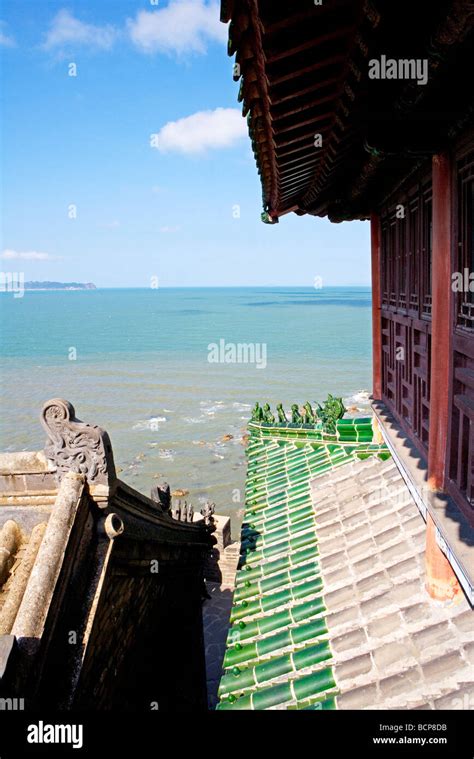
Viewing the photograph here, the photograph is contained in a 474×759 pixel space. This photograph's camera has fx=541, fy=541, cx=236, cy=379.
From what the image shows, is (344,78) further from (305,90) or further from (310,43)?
(310,43)

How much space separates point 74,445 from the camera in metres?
5.46

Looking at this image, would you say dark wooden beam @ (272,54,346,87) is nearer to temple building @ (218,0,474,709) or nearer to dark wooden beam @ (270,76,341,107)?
temple building @ (218,0,474,709)

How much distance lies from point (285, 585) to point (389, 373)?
4.19 metres

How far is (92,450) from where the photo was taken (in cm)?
542

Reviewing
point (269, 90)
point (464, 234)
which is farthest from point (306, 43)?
point (464, 234)

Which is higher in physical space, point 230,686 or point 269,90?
point 269,90

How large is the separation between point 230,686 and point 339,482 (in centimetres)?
411

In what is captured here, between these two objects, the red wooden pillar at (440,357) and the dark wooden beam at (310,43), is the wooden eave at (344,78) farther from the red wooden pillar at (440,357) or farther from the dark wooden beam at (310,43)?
Answer: the red wooden pillar at (440,357)

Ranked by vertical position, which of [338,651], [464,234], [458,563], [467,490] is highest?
[464,234]

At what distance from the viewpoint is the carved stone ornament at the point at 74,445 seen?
17.7 ft

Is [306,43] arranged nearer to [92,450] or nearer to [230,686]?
[92,450]

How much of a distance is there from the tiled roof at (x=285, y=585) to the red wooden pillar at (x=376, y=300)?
917 millimetres

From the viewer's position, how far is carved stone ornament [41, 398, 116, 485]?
5.39m

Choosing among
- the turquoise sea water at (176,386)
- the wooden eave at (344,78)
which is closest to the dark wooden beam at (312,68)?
the wooden eave at (344,78)
